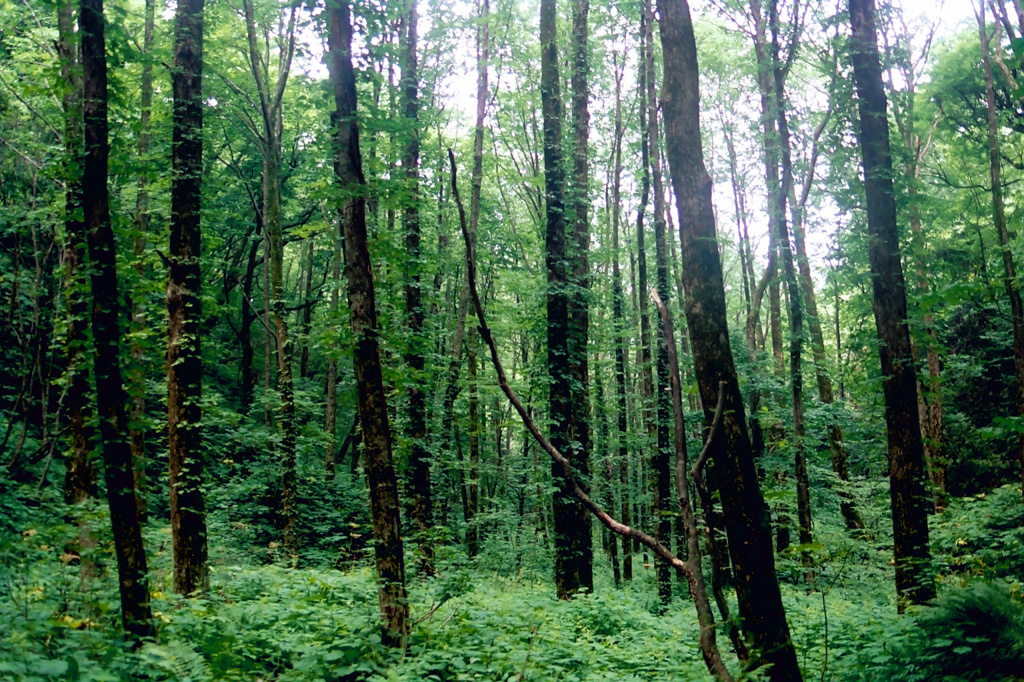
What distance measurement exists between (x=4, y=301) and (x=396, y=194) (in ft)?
51.3

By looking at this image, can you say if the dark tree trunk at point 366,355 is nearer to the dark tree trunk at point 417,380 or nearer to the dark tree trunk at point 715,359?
the dark tree trunk at point 715,359

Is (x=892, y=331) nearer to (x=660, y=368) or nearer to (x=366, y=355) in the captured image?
(x=366, y=355)

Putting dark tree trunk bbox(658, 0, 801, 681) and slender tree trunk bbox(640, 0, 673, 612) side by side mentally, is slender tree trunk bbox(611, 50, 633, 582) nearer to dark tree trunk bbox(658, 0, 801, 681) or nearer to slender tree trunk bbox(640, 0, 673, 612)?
slender tree trunk bbox(640, 0, 673, 612)

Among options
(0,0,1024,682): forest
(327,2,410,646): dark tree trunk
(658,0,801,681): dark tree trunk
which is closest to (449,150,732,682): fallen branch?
(0,0,1024,682): forest

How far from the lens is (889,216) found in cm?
834

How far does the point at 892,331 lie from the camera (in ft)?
26.9

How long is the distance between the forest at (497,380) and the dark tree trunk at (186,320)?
0.15 ft

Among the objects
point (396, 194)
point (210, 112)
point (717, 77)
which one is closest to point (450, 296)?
point (717, 77)

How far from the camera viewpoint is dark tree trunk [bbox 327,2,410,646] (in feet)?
20.4

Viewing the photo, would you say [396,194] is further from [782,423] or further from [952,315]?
[952,315]

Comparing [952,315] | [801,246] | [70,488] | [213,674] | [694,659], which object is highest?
[801,246]

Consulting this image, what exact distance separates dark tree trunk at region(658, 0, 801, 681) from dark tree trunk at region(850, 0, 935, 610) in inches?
136

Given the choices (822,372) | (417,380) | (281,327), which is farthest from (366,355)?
(822,372)

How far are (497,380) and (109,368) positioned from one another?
864cm
